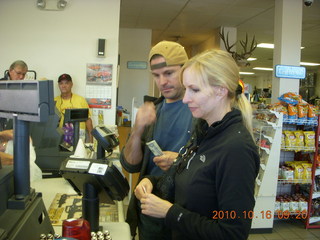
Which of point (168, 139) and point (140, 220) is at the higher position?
point (168, 139)

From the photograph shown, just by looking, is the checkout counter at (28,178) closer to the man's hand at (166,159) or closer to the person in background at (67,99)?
the man's hand at (166,159)

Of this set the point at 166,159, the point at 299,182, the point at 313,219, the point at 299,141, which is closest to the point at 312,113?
the point at 299,141

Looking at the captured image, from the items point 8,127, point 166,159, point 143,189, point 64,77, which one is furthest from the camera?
point 64,77

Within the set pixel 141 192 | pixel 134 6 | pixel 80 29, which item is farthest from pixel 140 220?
pixel 134 6

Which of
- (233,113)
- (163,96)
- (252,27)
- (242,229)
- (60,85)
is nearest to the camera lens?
(242,229)

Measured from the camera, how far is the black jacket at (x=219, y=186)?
2.97 feet

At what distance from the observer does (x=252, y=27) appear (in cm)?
684

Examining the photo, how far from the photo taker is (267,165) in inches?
125

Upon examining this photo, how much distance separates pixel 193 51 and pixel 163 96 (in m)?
8.64

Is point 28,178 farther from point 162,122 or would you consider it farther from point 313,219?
point 313,219

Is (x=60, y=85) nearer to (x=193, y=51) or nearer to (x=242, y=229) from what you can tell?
(x=242, y=229)

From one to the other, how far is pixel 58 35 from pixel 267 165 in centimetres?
327

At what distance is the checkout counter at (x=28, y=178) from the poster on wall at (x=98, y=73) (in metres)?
3.22

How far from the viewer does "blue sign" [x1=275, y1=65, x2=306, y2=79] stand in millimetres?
4035
